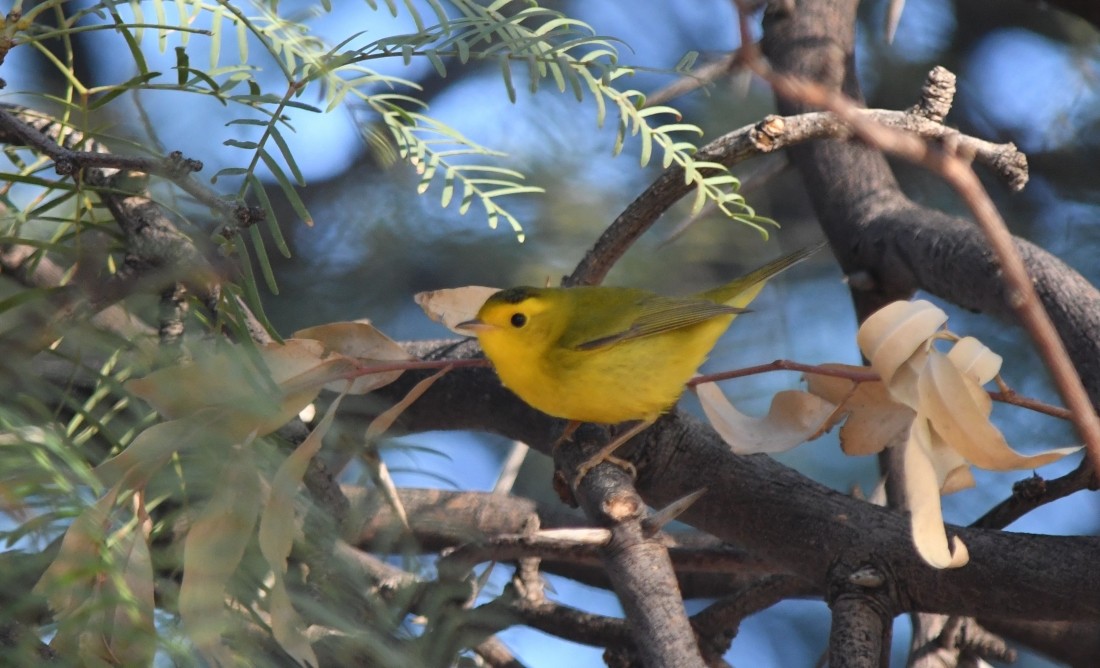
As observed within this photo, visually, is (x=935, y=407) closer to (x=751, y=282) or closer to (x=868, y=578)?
(x=868, y=578)

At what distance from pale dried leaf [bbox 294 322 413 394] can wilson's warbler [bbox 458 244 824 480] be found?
18 centimetres

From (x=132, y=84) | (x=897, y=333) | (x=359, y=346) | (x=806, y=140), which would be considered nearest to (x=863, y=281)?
(x=806, y=140)

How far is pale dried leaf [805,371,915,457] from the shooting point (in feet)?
2.26

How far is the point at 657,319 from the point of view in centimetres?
99

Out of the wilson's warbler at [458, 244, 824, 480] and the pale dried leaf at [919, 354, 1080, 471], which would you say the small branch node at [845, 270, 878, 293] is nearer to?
the wilson's warbler at [458, 244, 824, 480]

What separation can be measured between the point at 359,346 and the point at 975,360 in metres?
0.36

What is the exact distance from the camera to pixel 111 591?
41cm

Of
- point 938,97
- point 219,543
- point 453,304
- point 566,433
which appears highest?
point 938,97

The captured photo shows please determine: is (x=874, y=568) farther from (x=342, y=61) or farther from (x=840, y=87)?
(x=840, y=87)

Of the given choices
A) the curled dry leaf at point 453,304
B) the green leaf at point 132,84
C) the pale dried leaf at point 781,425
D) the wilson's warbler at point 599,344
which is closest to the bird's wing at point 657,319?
the wilson's warbler at point 599,344

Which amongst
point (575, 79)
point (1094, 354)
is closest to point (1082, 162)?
point (1094, 354)

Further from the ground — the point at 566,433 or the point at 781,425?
the point at 781,425

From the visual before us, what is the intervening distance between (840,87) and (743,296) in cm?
26

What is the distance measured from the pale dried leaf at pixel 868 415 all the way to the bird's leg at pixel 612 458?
0.63ft
